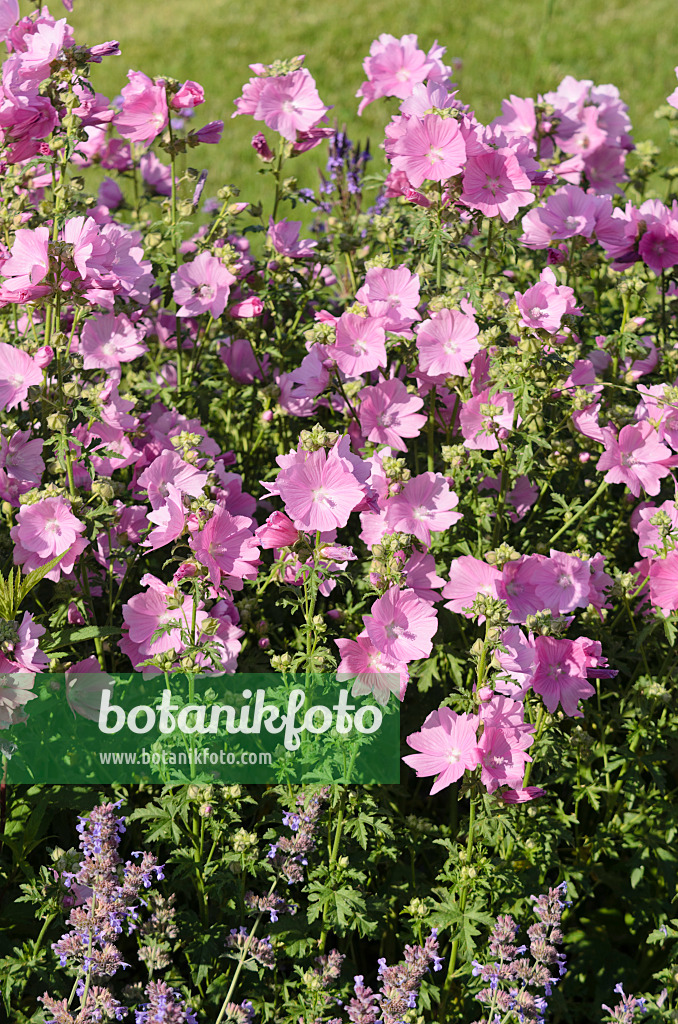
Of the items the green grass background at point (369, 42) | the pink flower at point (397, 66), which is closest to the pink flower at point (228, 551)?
the pink flower at point (397, 66)

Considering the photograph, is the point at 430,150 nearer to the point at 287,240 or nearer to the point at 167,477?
the point at 287,240

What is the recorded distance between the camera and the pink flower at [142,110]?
2.80 meters

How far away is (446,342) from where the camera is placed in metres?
2.54

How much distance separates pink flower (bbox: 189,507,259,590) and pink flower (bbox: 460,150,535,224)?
3.33ft

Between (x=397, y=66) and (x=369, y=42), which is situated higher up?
(x=397, y=66)

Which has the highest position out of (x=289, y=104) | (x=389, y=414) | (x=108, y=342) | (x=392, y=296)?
(x=289, y=104)

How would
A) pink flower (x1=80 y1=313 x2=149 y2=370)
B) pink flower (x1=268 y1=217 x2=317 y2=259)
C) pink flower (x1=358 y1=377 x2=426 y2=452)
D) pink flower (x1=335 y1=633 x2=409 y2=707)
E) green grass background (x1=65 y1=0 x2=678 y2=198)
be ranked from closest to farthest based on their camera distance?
1. pink flower (x1=335 y1=633 x2=409 y2=707)
2. pink flower (x1=358 y1=377 x2=426 y2=452)
3. pink flower (x1=80 y1=313 x2=149 y2=370)
4. pink flower (x1=268 y1=217 x2=317 y2=259)
5. green grass background (x1=65 y1=0 x2=678 y2=198)

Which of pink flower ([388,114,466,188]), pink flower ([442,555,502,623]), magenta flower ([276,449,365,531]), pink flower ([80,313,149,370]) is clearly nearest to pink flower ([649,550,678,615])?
pink flower ([442,555,502,623])

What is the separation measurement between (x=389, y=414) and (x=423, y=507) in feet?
0.97

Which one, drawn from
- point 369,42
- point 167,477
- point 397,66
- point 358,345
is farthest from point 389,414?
point 369,42

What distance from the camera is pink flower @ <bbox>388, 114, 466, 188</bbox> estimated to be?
246cm

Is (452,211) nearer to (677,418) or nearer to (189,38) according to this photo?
(677,418)

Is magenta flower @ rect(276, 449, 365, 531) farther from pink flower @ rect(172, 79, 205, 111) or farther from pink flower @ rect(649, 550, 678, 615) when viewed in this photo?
pink flower @ rect(172, 79, 205, 111)

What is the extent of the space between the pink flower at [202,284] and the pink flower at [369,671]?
3.52 feet
